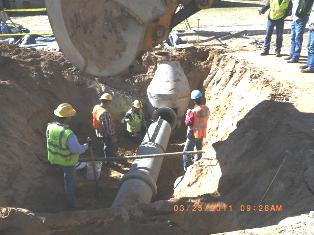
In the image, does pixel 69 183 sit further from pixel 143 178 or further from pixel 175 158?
pixel 175 158

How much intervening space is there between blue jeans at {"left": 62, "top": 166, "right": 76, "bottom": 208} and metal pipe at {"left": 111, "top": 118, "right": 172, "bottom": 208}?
80cm

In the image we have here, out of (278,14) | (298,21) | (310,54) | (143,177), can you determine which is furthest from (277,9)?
(143,177)

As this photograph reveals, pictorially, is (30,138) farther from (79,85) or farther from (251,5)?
(251,5)

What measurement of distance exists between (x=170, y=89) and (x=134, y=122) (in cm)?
126

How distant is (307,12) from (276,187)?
6077 mm

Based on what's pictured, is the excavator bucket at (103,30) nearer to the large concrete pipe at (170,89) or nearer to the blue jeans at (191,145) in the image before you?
the blue jeans at (191,145)

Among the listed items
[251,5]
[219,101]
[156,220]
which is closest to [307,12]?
[219,101]

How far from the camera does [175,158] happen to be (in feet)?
34.3

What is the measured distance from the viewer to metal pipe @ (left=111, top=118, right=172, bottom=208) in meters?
7.27

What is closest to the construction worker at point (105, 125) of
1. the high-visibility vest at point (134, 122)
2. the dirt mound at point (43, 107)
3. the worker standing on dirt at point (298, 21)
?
the dirt mound at point (43, 107)

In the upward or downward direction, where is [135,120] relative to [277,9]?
downward

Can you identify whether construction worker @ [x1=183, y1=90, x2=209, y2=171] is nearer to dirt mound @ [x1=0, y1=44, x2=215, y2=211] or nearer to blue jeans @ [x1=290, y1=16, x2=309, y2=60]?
dirt mound @ [x1=0, y1=44, x2=215, y2=211]

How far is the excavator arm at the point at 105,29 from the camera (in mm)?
5320

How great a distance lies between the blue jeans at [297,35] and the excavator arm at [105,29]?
19.3ft
